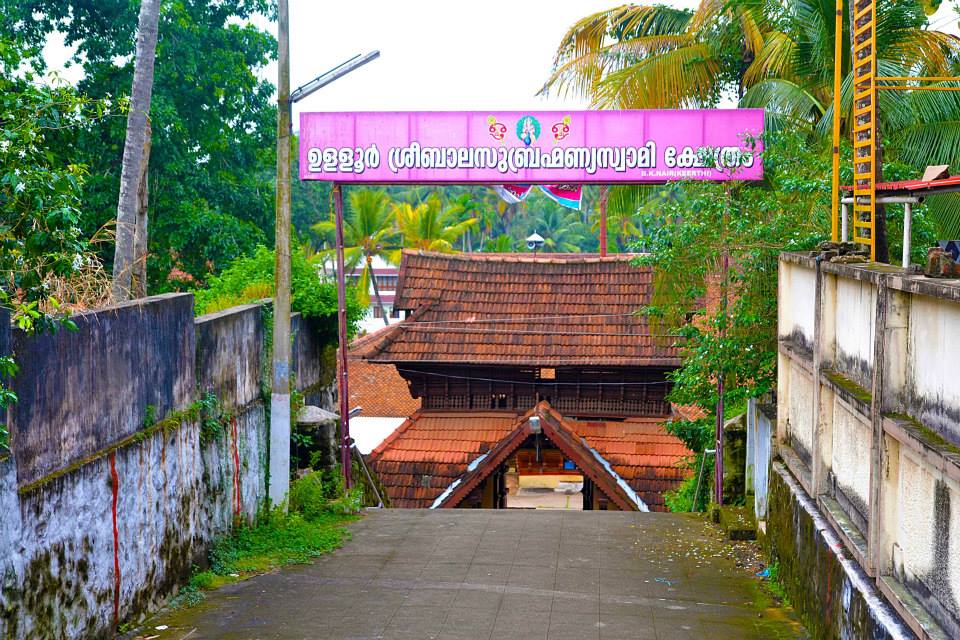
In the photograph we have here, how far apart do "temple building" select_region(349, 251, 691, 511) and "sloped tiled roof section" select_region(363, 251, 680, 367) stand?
0.9 inches

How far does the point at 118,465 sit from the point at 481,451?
11041mm

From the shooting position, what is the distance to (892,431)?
637cm

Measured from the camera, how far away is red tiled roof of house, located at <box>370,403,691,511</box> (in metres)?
18.5

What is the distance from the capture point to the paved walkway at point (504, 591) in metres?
8.97

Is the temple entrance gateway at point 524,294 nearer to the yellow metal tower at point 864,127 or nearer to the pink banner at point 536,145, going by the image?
the pink banner at point 536,145

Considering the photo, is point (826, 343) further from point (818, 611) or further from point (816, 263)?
point (818, 611)

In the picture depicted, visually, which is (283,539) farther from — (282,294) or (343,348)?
(343,348)

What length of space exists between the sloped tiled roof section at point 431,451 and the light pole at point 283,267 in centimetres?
608

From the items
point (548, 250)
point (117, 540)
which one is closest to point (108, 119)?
point (117, 540)

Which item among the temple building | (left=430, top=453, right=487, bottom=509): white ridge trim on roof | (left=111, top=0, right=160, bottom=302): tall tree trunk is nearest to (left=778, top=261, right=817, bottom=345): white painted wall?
the temple building

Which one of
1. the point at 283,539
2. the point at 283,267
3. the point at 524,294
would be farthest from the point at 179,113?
the point at 283,539

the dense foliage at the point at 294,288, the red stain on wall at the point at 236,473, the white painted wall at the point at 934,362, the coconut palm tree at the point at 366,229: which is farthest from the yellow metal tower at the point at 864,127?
the coconut palm tree at the point at 366,229

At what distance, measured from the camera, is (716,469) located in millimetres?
14141

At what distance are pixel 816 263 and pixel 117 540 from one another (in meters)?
6.14
